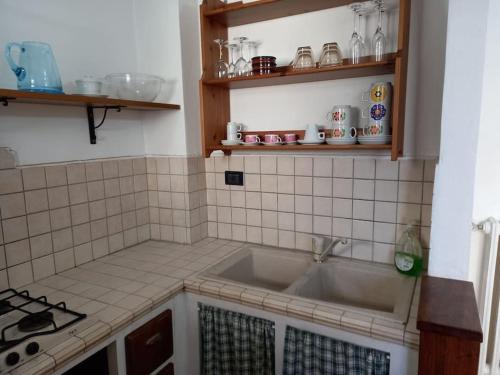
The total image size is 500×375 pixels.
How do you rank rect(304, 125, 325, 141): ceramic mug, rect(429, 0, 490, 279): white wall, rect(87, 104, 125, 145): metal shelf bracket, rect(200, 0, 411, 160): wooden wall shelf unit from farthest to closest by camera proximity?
rect(87, 104, 125, 145): metal shelf bracket, rect(304, 125, 325, 141): ceramic mug, rect(200, 0, 411, 160): wooden wall shelf unit, rect(429, 0, 490, 279): white wall

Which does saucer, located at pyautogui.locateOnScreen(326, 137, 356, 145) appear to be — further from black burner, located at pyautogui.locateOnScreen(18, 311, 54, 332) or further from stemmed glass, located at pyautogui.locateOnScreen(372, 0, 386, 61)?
black burner, located at pyautogui.locateOnScreen(18, 311, 54, 332)

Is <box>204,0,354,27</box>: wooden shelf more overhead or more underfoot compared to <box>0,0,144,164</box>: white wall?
more overhead

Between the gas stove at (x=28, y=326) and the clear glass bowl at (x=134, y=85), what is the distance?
3.00ft

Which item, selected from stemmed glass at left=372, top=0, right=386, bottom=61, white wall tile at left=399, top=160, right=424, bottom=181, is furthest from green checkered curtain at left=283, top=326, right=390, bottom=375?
stemmed glass at left=372, top=0, right=386, bottom=61

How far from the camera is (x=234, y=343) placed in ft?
4.31

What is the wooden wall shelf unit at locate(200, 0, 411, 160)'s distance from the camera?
1.21 m

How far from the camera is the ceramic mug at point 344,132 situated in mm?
1366

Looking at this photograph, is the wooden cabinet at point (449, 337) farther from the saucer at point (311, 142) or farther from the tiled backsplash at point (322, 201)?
the saucer at point (311, 142)

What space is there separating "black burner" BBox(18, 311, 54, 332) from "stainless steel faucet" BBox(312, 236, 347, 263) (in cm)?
104

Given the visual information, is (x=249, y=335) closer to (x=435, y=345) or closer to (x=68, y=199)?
(x=435, y=345)

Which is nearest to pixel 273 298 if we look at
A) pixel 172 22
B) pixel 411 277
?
pixel 411 277

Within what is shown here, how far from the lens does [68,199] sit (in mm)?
1464

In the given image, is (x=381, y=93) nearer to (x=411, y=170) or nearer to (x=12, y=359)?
(x=411, y=170)

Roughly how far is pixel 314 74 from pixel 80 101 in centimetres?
94
